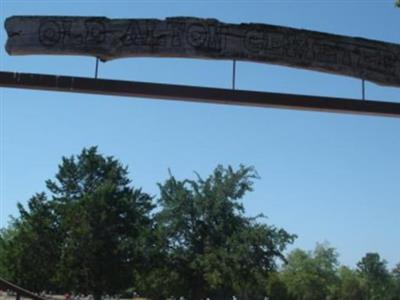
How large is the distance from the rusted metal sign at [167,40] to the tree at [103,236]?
5178cm

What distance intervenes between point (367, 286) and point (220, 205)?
7538 centimetres

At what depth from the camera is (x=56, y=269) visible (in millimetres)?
60406

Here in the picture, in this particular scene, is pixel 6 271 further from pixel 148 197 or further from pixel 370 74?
pixel 370 74

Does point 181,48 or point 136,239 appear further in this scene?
point 136,239

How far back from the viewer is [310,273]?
342 feet

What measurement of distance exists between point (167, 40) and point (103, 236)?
174 feet

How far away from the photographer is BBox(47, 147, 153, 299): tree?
192 ft

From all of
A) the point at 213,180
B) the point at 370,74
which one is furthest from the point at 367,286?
the point at 370,74

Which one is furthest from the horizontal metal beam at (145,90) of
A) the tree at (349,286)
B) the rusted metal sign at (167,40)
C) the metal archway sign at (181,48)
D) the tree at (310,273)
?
the tree at (349,286)

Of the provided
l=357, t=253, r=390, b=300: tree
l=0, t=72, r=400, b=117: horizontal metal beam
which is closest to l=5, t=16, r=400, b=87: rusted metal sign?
l=0, t=72, r=400, b=117: horizontal metal beam

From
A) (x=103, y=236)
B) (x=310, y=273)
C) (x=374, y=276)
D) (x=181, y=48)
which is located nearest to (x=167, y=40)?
(x=181, y=48)

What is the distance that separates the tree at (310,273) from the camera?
3969 inches

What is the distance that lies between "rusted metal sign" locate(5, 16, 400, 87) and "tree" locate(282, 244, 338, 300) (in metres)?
94.2

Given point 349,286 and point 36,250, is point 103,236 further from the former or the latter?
point 349,286
